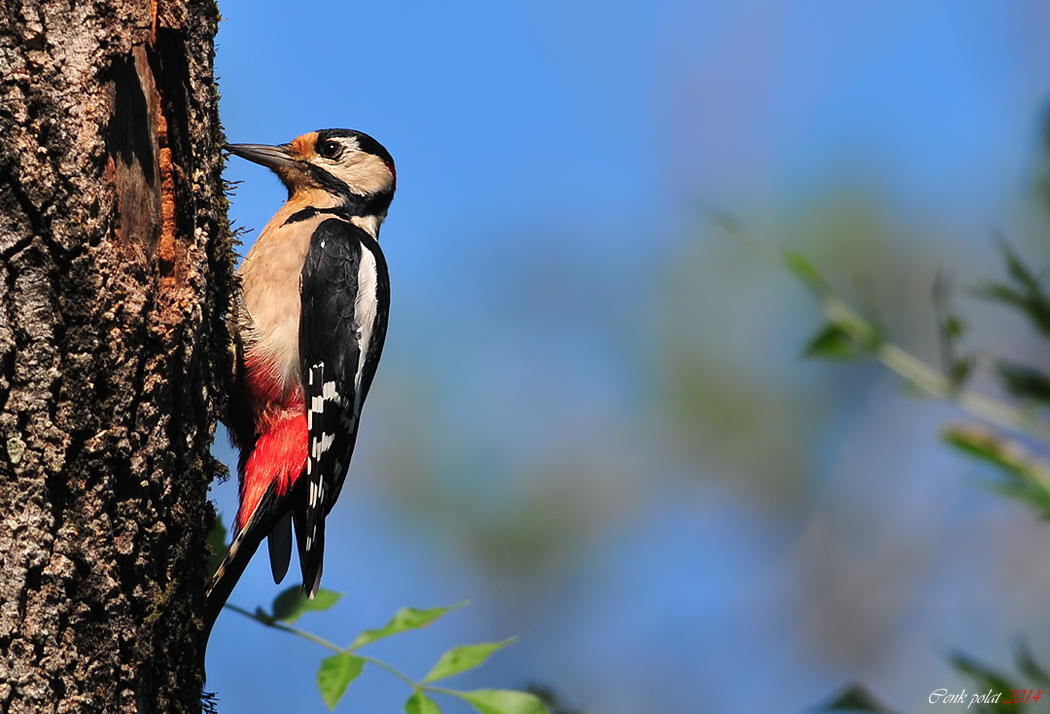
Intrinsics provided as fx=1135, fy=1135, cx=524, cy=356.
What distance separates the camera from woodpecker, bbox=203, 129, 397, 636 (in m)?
2.90

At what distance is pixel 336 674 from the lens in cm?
202

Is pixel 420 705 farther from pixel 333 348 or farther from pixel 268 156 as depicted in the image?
pixel 268 156

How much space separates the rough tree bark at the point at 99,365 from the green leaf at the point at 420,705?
39 centimetres

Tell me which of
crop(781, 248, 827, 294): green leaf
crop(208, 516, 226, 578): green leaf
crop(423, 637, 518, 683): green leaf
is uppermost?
crop(208, 516, 226, 578): green leaf

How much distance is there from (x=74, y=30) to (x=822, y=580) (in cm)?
613

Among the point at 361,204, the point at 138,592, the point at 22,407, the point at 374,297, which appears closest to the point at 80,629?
the point at 138,592

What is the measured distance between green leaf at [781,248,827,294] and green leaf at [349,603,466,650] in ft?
3.46

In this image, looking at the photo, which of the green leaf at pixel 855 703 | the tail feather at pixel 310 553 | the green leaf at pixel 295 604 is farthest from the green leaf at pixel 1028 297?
the tail feather at pixel 310 553

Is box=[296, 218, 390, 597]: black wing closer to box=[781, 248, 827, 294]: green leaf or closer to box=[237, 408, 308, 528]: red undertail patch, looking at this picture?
box=[237, 408, 308, 528]: red undertail patch

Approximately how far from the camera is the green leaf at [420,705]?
6.47 ft

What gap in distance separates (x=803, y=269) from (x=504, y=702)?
1.06 m

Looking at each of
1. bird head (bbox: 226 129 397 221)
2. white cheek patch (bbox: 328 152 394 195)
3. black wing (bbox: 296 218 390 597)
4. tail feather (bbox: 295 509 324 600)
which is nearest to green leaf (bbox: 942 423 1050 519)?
tail feather (bbox: 295 509 324 600)

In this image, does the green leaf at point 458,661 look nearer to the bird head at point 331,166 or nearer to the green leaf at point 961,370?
the green leaf at point 961,370

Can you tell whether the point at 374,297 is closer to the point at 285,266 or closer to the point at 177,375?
the point at 285,266
